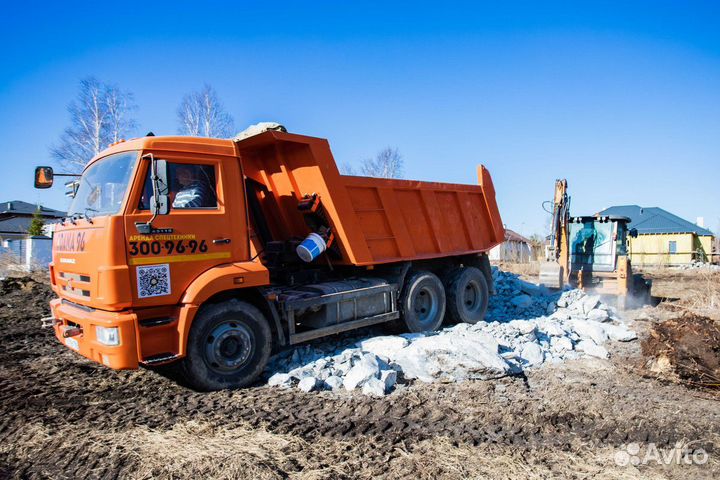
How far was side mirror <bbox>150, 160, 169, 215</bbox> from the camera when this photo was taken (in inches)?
177

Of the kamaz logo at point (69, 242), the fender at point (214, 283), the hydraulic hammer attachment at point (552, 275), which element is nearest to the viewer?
the fender at point (214, 283)

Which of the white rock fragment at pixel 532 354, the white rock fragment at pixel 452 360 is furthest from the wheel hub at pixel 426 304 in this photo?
the white rock fragment at pixel 532 354

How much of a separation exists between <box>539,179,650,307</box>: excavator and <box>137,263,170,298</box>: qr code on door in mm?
8704

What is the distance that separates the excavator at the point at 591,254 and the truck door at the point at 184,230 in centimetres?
805

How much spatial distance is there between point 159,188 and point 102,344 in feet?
5.26

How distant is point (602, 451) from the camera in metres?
3.70

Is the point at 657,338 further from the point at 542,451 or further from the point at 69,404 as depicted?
the point at 69,404

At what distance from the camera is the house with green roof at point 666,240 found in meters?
33.8

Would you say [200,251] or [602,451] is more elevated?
[200,251]

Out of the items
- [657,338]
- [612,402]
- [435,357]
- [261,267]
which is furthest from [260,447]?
[657,338]

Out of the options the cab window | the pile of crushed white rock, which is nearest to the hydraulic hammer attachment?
the pile of crushed white rock

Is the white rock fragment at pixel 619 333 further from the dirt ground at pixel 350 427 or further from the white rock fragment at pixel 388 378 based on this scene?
the white rock fragment at pixel 388 378

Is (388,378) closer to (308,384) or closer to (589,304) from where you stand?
(308,384)

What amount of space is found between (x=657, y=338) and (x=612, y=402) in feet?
6.53
